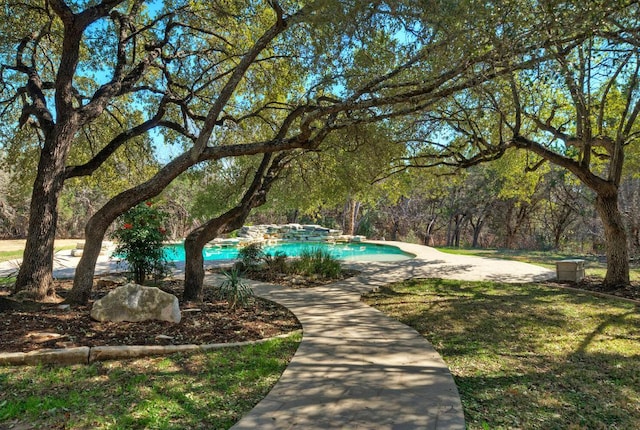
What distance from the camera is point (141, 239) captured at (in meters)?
6.91

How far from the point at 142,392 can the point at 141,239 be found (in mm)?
4338

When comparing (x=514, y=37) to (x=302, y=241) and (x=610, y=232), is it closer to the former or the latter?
(x=610, y=232)

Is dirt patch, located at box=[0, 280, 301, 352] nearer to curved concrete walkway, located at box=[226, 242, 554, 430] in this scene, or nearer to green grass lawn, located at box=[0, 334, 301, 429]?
green grass lawn, located at box=[0, 334, 301, 429]

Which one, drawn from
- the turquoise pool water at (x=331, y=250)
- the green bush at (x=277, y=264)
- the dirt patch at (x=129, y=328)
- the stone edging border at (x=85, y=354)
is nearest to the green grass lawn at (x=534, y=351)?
the dirt patch at (x=129, y=328)

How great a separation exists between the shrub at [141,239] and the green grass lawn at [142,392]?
11.8 ft

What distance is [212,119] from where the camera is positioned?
209 inches

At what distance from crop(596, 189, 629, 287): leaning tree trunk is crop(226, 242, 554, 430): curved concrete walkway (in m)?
5.39

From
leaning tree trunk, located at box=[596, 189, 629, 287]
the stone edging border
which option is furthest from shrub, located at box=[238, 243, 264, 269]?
leaning tree trunk, located at box=[596, 189, 629, 287]

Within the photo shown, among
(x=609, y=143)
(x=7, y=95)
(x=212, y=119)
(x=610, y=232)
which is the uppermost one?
(x=7, y=95)

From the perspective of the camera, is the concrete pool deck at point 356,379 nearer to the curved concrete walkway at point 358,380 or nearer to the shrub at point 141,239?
the curved concrete walkway at point 358,380

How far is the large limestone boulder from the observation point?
4.76 metres

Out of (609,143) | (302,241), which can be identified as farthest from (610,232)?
(302,241)

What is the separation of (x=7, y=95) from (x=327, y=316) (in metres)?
8.81

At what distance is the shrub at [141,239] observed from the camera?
6.86 meters
